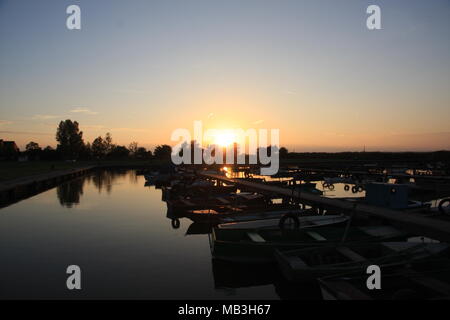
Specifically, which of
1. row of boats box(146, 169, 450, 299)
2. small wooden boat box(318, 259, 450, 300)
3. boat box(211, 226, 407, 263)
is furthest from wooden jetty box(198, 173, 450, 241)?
small wooden boat box(318, 259, 450, 300)

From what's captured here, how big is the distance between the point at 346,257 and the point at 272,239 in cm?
351

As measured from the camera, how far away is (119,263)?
15.2 meters

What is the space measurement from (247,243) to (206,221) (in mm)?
9286

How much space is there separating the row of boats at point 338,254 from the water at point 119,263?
1.03 metres

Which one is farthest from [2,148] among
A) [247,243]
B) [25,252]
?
[247,243]

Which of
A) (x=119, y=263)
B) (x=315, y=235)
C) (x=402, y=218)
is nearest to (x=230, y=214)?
(x=315, y=235)

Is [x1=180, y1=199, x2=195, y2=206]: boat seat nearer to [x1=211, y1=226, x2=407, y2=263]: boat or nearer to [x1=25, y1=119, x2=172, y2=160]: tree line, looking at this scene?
[x1=211, y1=226, x2=407, y2=263]: boat

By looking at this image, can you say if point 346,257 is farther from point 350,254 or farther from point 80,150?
point 80,150

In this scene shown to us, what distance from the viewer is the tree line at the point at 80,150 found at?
466ft

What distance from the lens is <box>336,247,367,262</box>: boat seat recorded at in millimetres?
11607

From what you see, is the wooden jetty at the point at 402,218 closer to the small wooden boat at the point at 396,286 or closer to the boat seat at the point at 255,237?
the small wooden boat at the point at 396,286

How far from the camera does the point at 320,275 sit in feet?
35.5
